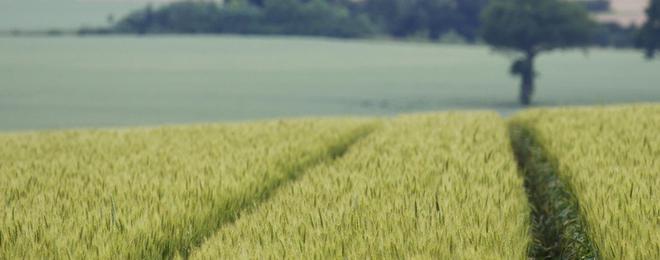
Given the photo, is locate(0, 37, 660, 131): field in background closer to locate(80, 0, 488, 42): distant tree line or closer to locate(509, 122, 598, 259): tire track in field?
locate(80, 0, 488, 42): distant tree line

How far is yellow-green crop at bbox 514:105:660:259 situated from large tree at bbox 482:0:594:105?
49.8 m

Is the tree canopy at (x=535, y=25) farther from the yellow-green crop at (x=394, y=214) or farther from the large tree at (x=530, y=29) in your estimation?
the yellow-green crop at (x=394, y=214)

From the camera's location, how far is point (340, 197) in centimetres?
475

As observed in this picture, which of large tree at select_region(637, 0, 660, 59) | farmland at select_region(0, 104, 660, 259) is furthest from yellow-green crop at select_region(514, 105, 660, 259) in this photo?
large tree at select_region(637, 0, 660, 59)

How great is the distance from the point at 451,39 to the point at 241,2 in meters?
18.4

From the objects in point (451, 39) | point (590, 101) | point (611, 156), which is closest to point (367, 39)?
point (451, 39)

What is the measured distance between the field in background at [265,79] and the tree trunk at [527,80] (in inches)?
46.3

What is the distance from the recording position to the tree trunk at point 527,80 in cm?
5909

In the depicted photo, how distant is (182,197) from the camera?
4910mm

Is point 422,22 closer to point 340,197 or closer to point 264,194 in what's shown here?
point 264,194

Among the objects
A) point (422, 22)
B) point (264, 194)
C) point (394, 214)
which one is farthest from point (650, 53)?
point (394, 214)

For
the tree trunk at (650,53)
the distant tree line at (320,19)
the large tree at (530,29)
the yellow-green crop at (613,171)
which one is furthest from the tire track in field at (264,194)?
the distant tree line at (320,19)

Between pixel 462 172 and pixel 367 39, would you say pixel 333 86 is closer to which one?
pixel 367 39

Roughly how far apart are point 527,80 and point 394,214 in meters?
57.6
